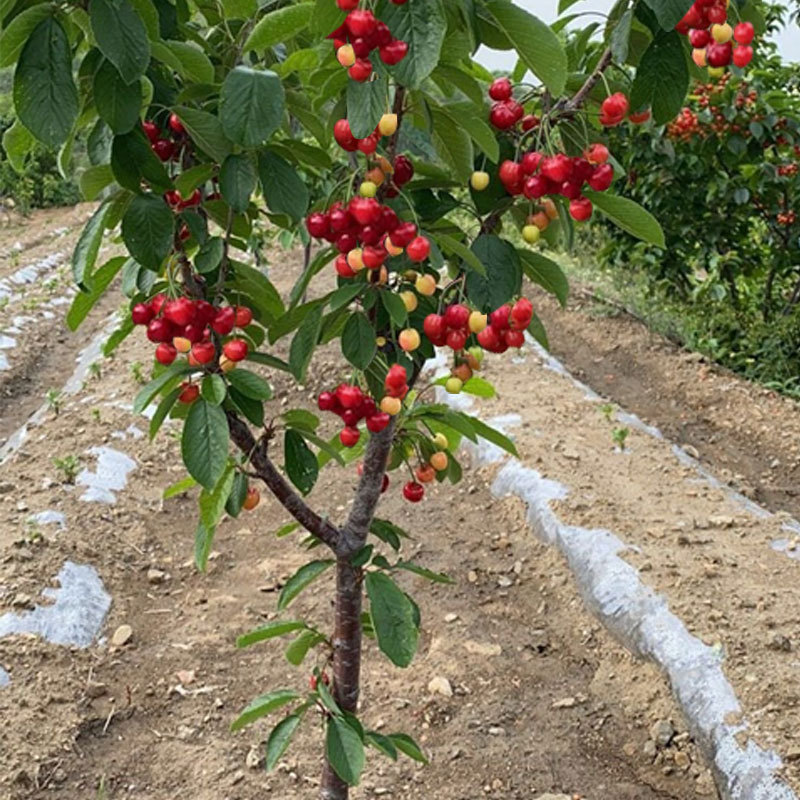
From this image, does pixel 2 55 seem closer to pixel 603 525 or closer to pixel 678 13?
pixel 678 13

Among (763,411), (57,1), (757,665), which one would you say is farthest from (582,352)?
(57,1)

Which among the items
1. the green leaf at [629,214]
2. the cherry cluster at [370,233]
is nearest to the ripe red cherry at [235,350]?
the cherry cluster at [370,233]

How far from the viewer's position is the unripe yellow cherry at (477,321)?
123 cm

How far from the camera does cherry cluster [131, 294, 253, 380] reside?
1.29 m

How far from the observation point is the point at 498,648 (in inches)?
121

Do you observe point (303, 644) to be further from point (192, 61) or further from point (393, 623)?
point (192, 61)

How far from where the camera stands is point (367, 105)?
109 centimetres

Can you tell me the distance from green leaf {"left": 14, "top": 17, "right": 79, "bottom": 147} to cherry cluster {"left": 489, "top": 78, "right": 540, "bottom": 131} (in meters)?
0.56

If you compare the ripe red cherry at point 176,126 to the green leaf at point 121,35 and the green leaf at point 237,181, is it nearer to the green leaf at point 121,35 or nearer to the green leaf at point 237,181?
the green leaf at point 237,181

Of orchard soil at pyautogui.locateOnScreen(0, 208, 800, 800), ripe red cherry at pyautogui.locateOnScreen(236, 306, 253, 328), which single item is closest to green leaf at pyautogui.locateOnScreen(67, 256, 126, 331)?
ripe red cherry at pyautogui.locateOnScreen(236, 306, 253, 328)

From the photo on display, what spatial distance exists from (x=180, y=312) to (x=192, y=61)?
0.33 m

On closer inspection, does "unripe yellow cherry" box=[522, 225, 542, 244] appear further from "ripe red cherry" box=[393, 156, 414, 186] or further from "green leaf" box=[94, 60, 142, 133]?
"green leaf" box=[94, 60, 142, 133]

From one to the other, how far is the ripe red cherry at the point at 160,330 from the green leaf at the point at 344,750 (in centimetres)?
77

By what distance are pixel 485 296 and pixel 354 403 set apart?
0.26 m
